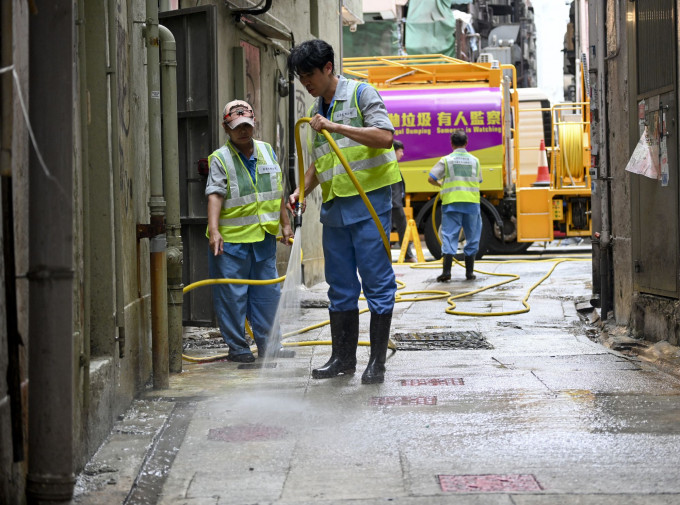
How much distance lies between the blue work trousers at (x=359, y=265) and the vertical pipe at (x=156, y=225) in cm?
94

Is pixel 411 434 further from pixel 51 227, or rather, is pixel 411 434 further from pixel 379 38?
pixel 379 38

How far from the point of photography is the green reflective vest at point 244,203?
20.9 ft

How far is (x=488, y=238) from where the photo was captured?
16.8 m

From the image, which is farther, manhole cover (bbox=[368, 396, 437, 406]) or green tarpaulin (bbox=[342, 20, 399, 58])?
green tarpaulin (bbox=[342, 20, 399, 58])

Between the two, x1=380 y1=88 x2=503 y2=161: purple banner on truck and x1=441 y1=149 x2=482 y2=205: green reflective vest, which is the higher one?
x1=380 y1=88 x2=503 y2=161: purple banner on truck

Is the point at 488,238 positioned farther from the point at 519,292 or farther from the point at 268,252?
the point at 268,252

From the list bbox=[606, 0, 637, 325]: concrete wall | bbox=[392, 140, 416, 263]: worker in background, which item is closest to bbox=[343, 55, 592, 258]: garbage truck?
bbox=[392, 140, 416, 263]: worker in background

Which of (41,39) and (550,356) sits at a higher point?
(41,39)

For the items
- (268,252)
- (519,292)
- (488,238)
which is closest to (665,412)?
(268,252)

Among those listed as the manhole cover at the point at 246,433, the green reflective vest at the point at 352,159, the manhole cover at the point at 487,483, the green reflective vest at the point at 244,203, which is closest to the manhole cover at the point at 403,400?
the manhole cover at the point at 246,433

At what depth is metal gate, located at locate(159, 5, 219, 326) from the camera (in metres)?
6.95

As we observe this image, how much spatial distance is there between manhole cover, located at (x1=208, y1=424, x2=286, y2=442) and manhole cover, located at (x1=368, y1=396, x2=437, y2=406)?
2.22ft

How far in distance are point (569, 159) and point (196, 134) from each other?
35.1 ft

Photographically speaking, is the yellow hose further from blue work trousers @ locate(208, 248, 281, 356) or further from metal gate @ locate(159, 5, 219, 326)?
blue work trousers @ locate(208, 248, 281, 356)
